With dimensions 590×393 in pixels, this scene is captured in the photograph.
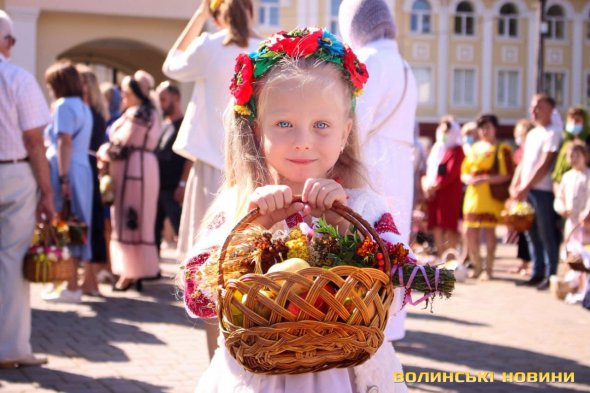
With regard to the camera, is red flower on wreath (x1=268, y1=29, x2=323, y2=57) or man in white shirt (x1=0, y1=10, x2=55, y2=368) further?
man in white shirt (x1=0, y1=10, x2=55, y2=368)

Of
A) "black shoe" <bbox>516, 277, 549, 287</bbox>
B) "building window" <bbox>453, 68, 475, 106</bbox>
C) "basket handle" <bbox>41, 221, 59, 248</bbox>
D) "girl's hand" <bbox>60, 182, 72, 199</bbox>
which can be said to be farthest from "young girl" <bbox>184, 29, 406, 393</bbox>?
"building window" <bbox>453, 68, 475, 106</bbox>

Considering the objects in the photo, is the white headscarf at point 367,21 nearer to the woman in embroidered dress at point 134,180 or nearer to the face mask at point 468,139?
the woman in embroidered dress at point 134,180

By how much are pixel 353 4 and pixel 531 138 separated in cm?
602

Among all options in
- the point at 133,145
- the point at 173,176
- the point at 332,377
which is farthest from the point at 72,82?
the point at 332,377

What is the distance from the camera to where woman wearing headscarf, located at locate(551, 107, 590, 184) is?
1023cm

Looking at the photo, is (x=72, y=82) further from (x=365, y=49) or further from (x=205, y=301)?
(x=205, y=301)

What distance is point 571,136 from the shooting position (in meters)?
10.8

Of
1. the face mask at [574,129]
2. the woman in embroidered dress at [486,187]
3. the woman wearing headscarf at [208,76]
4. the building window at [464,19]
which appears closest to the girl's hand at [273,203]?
the woman wearing headscarf at [208,76]

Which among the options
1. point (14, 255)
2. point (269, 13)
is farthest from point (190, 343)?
point (269, 13)

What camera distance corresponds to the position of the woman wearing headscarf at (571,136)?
10.2 meters

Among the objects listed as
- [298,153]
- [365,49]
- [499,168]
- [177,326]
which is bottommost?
[177,326]

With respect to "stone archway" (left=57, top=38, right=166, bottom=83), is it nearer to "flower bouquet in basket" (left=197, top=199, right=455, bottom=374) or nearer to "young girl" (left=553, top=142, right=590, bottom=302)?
"young girl" (left=553, top=142, right=590, bottom=302)

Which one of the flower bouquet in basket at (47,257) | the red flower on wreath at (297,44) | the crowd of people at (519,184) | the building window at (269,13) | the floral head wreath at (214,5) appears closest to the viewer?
the red flower on wreath at (297,44)

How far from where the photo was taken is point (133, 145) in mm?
9289
